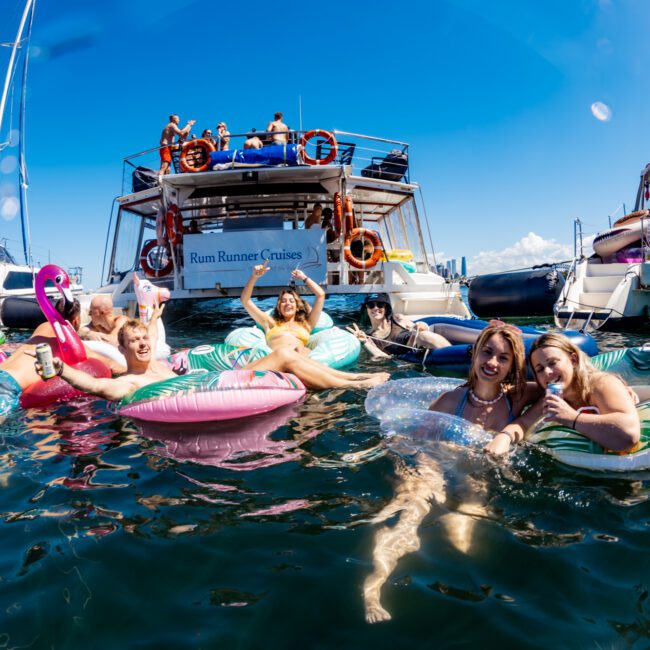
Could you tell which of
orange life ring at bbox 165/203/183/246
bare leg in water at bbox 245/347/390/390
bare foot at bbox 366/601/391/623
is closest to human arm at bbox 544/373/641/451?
bare foot at bbox 366/601/391/623

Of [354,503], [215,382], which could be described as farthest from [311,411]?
[354,503]

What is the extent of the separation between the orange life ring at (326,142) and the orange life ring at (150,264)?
4.08 m

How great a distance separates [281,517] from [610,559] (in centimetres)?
157

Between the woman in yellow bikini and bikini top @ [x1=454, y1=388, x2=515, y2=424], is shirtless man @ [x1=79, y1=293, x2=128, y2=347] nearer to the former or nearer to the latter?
the woman in yellow bikini

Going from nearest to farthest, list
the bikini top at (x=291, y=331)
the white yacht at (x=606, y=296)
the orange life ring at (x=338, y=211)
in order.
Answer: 1. the bikini top at (x=291, y=331)
2. the white yacht at (x=606, y=296)
3. the orange life ring at (x=338, y=211)

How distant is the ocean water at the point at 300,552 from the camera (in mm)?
1855

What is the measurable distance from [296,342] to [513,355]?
3520 mm

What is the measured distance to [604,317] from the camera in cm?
1096

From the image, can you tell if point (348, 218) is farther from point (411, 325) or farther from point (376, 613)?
point (376, 613)

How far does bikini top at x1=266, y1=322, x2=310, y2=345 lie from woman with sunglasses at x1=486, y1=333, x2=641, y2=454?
372cm

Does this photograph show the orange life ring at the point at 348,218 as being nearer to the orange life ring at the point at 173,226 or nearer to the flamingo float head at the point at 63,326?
the orange life ring at the point at 173,226

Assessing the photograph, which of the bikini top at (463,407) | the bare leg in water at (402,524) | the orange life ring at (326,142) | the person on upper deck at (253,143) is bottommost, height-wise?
the bare leg in water at (402,524)

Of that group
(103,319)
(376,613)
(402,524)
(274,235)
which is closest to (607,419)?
(402,524)

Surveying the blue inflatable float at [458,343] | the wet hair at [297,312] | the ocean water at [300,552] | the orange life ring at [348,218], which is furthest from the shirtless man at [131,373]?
the orange life ring at [348,218]
